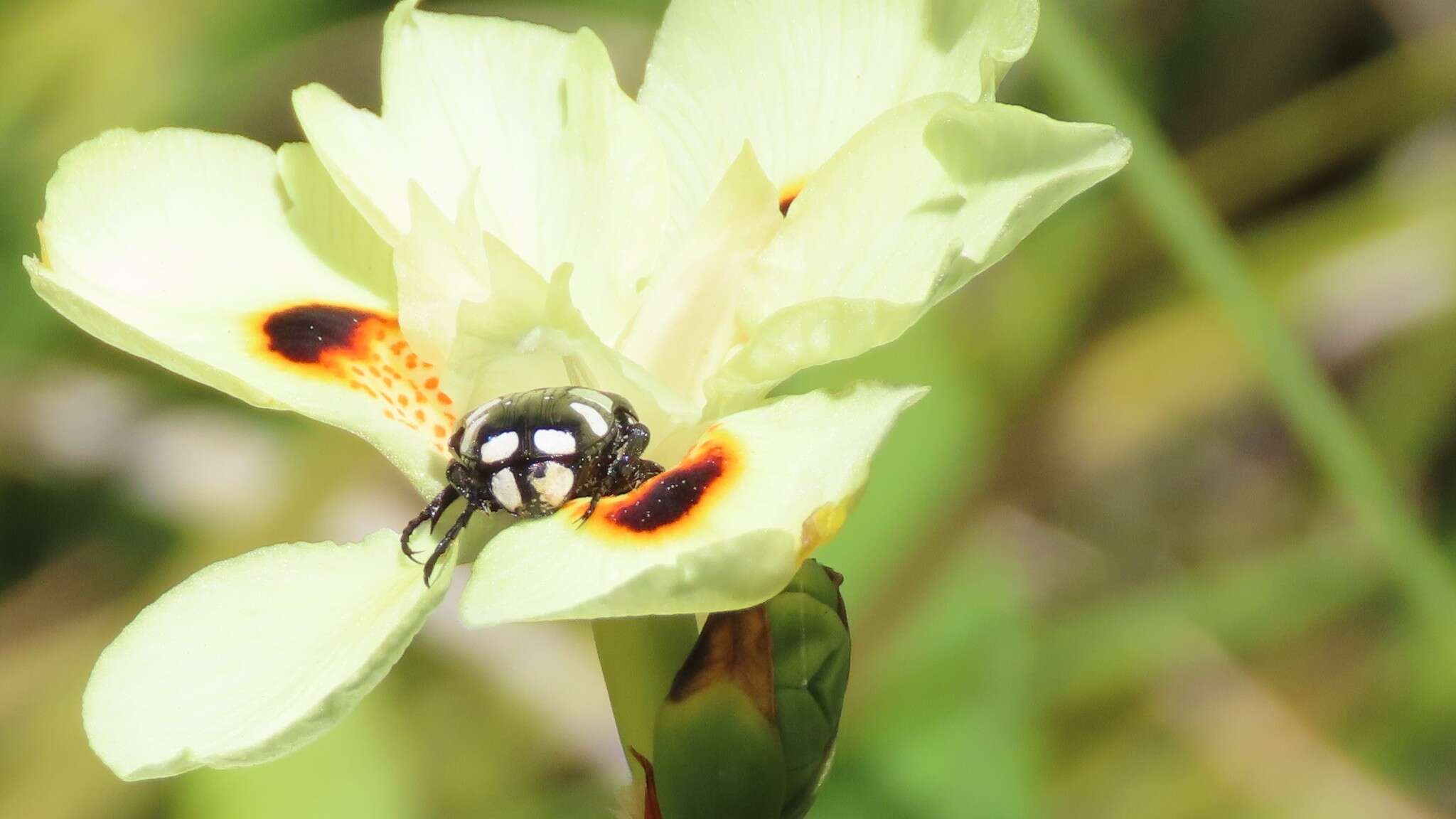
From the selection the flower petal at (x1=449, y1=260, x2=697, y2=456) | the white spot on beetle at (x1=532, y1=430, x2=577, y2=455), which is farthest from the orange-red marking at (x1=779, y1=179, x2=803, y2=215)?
the white spot on beetle at (x1=532, y1=430, x2=577, y2=455)

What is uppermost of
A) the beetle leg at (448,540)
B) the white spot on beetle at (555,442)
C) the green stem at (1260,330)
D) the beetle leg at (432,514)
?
the white spot on beetle at (555,442)

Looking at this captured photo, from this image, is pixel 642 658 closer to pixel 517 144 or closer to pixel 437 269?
pixel 437 269

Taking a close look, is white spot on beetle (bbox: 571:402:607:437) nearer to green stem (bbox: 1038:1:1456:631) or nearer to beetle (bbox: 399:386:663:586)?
beetle (bbox: 399:386:663:586)

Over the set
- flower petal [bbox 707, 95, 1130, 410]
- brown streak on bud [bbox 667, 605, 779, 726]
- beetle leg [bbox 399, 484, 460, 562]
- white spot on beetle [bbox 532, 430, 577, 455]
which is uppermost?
flower petal [bbox 707, 95, 1130, 410]

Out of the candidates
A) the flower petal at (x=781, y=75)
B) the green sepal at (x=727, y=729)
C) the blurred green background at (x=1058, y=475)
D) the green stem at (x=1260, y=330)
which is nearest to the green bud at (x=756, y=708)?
the green sepal at (x=727, y=729)

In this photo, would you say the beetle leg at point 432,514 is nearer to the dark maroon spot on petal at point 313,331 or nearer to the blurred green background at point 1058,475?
the dark maroon spot on petal at point 313,331
